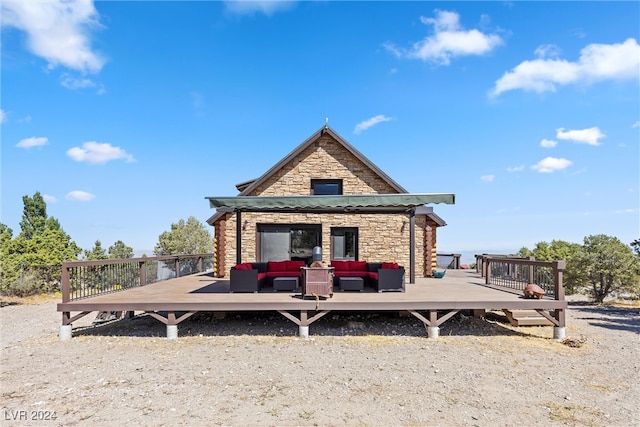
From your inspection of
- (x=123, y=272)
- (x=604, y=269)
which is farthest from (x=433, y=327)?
(x=604, y=269)

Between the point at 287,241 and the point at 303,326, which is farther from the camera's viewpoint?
the point at 287,241

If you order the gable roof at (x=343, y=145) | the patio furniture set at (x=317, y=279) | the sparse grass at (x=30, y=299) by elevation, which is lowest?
the sparse grass at (x=30, y=299)

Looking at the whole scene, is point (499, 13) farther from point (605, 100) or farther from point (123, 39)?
point (123, 39)

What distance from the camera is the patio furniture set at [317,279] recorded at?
8164 mm

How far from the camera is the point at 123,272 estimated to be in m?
11.0

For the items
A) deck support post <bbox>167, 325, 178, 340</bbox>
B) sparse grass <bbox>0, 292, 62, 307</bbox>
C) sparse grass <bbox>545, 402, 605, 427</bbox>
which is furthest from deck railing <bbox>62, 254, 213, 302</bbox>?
sparse grass <bbox>545, 402, 605, 427</bbox>

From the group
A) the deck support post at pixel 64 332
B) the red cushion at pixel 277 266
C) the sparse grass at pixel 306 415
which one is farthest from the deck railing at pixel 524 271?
the deck support post at pixel 64 332

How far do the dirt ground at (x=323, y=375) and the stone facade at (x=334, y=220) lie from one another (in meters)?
4.43

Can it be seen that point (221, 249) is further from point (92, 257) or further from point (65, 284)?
point (92, 257)

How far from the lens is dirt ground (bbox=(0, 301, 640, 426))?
13.4ft

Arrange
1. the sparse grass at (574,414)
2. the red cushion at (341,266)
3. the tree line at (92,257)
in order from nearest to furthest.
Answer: the sparse grass at (574,414)
the red cushion at (341,266)
the tree line at (92,257)

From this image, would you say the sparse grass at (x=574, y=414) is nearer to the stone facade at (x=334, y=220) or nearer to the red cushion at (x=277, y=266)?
the red cushion at (x=277, y=266)

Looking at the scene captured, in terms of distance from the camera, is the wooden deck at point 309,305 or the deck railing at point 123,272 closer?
the wooden deck at point 309,305

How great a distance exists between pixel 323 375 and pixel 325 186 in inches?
367
